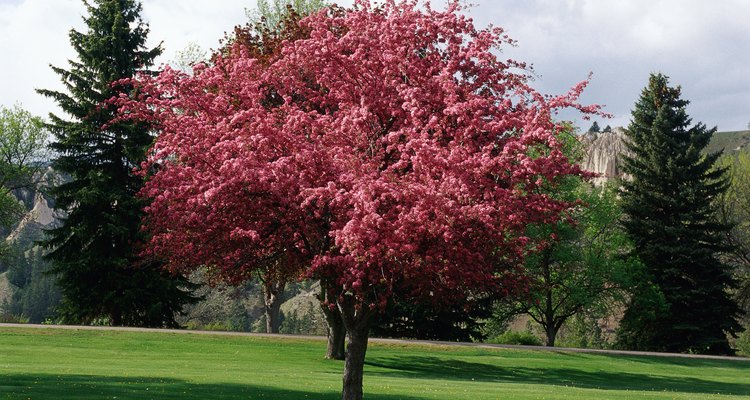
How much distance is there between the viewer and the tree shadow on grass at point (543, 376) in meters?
28.3

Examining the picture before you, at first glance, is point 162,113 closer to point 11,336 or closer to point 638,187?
point 11,336

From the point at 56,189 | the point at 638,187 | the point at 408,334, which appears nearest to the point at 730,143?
the point at 638,187

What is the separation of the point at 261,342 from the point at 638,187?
92.6 feet

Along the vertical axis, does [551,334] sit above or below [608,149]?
below

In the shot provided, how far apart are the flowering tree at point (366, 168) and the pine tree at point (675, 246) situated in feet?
110

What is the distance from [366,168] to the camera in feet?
45.4

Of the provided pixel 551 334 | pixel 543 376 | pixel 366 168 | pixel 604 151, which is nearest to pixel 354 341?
pixel 366 168

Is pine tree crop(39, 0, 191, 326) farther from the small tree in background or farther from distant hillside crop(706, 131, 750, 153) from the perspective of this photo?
distant hillside crop(706, 131, 750, 153)

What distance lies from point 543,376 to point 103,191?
23.9m

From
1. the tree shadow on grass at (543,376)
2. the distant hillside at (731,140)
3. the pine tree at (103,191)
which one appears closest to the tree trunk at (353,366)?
the tree shadow on grass at (543,376)

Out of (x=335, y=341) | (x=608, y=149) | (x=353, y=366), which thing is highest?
(x=608, y=149)

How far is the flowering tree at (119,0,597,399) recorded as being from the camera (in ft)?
43.3

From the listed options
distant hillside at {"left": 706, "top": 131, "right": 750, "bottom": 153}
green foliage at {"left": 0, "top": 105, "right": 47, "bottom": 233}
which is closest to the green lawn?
green foliage at {"left": 0, "top": 105, "right": 47, "bottom": 233}

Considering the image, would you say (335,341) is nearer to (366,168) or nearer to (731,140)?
(366,168)
